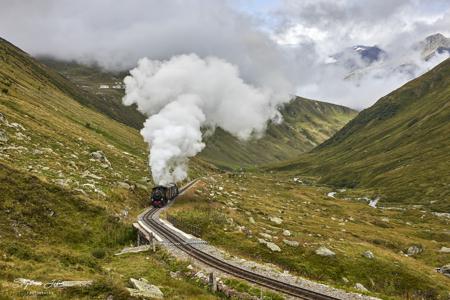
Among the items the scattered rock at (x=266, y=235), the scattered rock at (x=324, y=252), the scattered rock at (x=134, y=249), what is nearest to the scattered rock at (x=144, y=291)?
the scattered rock at (x=134, y=249)

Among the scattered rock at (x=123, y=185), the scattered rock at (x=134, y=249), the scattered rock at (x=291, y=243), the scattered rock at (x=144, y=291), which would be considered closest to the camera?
the scattered rock at (x=144, y=291)

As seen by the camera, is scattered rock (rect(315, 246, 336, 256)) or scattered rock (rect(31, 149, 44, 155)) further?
scattered rock (rect(31, 149, 44, 155))

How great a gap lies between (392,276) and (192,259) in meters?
31.0

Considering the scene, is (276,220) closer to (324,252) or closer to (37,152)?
(324,252)

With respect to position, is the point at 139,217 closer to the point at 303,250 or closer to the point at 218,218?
the point at 218,218

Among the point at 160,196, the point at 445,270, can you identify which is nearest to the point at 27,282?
the point at 160,196

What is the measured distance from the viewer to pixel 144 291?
2767cm

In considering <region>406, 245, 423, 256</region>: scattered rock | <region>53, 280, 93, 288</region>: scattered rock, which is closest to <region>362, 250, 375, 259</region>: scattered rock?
<region>406, 245, 423, 256</region>: scattered rock

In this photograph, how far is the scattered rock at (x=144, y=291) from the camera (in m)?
26.1

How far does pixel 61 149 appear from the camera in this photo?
77.3 meters

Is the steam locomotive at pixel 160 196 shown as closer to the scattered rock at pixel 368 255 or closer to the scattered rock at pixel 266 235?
the scattered rock at pixel 266 235

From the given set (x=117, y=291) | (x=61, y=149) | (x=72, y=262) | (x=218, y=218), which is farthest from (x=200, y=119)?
(x=117, y=291)

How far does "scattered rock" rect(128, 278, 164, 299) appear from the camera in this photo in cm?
2608

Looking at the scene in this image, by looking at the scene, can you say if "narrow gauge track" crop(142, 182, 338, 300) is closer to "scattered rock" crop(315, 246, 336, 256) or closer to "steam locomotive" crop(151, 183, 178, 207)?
"scattered rock" crop(315, 246, 336, 256)
